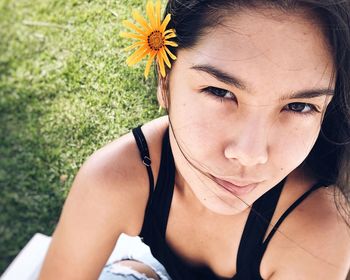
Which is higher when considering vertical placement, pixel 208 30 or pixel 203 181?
pixel 208 30

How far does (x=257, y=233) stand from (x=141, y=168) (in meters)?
0.38

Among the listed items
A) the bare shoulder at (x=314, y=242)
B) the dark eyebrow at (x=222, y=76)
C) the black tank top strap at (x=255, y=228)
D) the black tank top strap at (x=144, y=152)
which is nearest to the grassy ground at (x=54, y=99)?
the black tank top strap at (x=144, y=152)

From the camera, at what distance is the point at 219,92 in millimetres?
1049

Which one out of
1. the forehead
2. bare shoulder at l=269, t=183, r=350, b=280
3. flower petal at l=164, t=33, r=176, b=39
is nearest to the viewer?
the forehead

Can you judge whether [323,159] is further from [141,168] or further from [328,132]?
[141,168]

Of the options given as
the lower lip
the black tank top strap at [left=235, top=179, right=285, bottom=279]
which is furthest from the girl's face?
the black tank top strap at [left=235, top=179, right=285, bottom=279]

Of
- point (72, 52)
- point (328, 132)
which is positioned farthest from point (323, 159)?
point (72, 52)

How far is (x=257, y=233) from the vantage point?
1.33m

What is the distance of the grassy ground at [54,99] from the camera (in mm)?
1319

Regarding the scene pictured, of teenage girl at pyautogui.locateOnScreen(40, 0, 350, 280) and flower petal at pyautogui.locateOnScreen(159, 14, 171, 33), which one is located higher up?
flower petal at pyautogui.locateOnScreen(159, 14, 171, 33)

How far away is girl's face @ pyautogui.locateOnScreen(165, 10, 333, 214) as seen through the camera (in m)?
0.96

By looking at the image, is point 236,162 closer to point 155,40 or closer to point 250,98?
point 250,98

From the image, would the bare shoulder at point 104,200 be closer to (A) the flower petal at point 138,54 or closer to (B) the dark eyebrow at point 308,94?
(A) the flower petal at point 138,54

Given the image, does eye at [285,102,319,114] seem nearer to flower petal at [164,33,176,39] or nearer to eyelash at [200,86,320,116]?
eyelash at [200,86,320,116]
